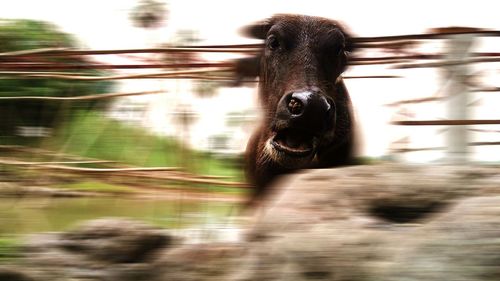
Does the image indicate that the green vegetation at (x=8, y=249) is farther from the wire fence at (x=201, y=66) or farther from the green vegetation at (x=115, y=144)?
the green vegetation at (x=115, y=144)

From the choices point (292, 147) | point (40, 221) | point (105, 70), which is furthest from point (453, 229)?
point (40, 221)

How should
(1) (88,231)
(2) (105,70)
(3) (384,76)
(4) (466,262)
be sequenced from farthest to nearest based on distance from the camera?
1. (2) (105,70)
2. (3) (384,76)
3. (1) (88,231)
4. (4) (466,262)

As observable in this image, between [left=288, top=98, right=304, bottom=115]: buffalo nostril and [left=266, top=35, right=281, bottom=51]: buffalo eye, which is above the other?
[left=266, top=35, right=281, bottom=51]: buffalo eye

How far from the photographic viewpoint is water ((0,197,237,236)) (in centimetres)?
397

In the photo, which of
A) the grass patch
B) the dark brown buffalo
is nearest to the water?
the grass patch

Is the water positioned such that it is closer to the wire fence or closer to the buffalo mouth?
the wire fence

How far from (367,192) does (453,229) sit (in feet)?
1.92

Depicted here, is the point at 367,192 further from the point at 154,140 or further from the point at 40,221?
the point at 40,221

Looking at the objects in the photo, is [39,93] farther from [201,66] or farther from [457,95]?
[457,95]

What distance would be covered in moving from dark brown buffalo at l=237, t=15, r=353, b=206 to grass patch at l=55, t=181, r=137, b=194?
0.91 m

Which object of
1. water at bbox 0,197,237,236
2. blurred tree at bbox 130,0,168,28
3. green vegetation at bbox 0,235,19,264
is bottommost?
water at bbox 0,197,237,236

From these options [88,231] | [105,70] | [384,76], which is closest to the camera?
[88,231]

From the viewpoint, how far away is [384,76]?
4055 millimetres

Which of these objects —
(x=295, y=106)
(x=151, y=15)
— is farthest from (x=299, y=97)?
(x=151, y=15)
